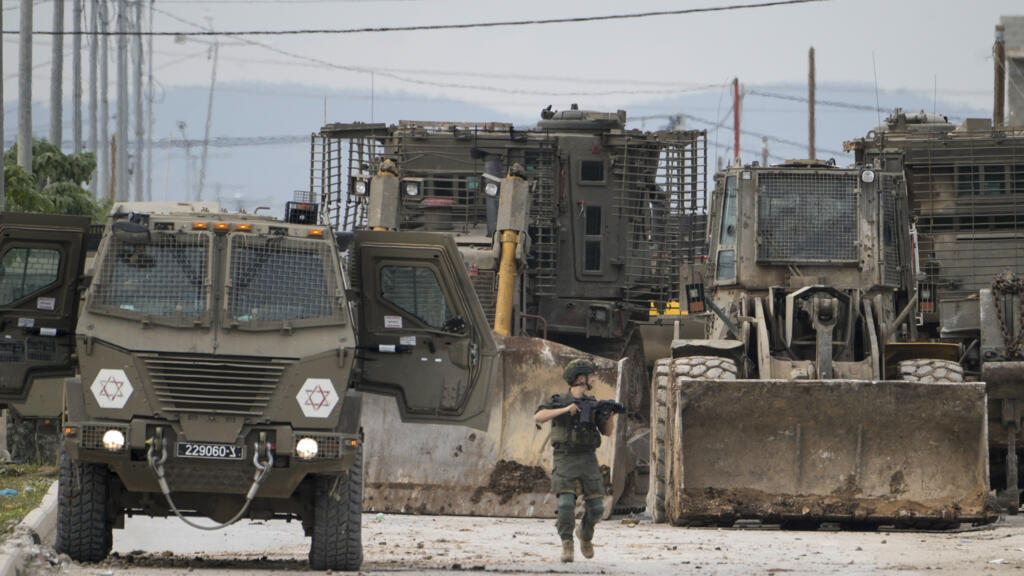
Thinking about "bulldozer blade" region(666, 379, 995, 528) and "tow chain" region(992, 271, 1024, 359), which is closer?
"bulldozer blade" region(666, 379, 995, 528)

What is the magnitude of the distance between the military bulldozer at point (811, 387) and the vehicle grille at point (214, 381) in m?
4.31

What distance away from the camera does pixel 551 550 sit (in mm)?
13945

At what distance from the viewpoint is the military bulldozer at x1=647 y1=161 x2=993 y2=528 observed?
48.5 feet

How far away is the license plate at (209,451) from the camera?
37.4 ft

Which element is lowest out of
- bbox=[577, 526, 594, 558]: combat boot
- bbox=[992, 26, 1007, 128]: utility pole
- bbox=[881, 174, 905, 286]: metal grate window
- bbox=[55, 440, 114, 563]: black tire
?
bbox=[577, 526, 594, 558]: combat boot

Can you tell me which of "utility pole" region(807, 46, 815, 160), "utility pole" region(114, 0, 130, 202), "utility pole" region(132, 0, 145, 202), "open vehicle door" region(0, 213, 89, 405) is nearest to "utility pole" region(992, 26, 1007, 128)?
"utility pole" region(807, 46, 815, 160)

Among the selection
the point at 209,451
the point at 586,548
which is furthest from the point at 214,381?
the point at 586,548

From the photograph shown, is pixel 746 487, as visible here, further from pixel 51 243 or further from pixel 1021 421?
pixel 51 243

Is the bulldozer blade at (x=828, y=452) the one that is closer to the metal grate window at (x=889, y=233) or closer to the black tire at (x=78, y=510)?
the metal grate window at (x=889, y=233)

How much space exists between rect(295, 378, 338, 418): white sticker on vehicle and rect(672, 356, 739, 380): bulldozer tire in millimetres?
4419

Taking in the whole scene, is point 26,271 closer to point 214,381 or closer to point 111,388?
point 111,388

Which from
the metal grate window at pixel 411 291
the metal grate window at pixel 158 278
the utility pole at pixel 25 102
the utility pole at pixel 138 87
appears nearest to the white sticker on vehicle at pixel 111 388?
the metal grate window at pixel 158 278

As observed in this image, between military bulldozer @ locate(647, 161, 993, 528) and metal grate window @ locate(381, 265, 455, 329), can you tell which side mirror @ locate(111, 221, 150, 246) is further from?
military bulldozer @ locate(647, 161, 993, 528)

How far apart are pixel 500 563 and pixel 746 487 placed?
3.03 meters
